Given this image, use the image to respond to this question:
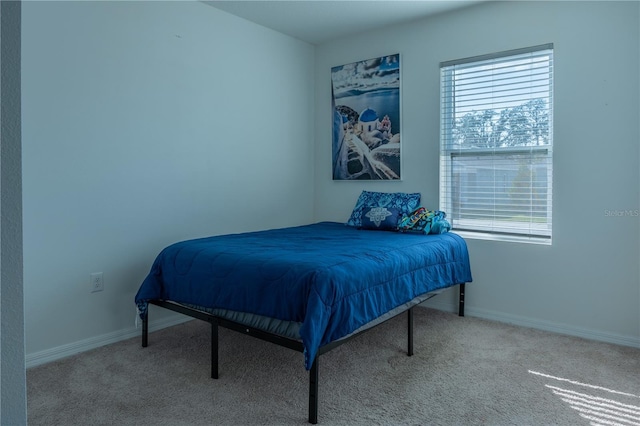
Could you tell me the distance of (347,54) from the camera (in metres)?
4.25

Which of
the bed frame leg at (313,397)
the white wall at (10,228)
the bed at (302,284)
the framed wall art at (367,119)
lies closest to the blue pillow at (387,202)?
the framed wall art at (367,119)

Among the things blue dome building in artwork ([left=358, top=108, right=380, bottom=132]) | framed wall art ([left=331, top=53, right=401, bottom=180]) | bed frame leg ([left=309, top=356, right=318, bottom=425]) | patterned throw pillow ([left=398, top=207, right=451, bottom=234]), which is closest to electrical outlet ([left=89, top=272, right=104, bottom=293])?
bed frame leg ([left=309, top=356, right=318, bottom=425])

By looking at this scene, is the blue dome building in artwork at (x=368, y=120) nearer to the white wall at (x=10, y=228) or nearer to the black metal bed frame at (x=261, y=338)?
the black metal bed frame at (x=261, y=338)

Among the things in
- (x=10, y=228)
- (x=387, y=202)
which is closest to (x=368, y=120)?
(x=387, y=202)

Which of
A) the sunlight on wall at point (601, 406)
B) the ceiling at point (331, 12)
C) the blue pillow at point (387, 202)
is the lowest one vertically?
the sunlight on wall at point (601, 406)

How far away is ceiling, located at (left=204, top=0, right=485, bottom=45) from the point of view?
3.41m

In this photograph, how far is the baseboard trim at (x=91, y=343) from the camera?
2572 millimetres

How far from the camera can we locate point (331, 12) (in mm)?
3607

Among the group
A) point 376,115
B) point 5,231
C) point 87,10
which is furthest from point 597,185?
point 87,10

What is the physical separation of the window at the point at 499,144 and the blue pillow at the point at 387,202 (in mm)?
264

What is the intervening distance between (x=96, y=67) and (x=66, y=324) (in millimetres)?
1606

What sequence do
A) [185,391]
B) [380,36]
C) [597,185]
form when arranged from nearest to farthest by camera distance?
[185,391]
[597,185]
[380,36]

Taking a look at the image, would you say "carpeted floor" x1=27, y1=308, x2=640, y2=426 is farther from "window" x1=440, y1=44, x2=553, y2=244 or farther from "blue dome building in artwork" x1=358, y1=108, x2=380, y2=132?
"blue dome building in artwork" x1=358, y1=108, x2=380, y2=132

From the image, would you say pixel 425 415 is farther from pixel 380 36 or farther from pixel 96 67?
pixel 380 36
